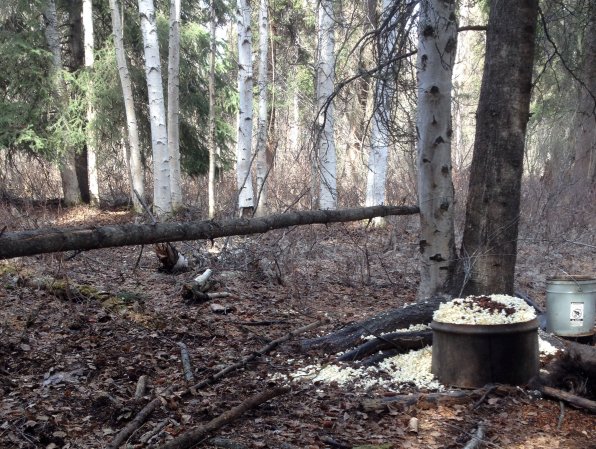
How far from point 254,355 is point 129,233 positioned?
2.04 meters

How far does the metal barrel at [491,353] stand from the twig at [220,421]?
1.31 meters

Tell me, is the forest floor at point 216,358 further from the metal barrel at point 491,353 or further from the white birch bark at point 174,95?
the white birch bark at point 174,95

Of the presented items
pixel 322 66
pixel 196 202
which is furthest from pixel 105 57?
pixel 322 66

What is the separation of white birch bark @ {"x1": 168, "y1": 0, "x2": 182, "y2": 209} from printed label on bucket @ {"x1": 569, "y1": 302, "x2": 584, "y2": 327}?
399 inches

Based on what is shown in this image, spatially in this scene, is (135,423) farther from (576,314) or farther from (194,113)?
(194,113)

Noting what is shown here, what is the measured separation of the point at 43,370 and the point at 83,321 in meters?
1.17

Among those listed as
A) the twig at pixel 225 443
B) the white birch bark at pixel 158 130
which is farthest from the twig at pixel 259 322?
the white birch bark at pixel 158 130

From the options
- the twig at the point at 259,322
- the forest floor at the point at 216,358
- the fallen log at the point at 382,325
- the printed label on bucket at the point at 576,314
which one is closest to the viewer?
the forest floor at the point at 216,358

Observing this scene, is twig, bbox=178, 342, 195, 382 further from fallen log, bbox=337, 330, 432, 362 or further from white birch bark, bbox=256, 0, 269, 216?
white birch bark, bbox=256, 0, 269, 216

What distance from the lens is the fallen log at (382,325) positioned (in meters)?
5.14

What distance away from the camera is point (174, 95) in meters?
13.6

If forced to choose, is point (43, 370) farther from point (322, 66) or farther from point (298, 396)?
point (322, 66)

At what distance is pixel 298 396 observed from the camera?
425 centimetres

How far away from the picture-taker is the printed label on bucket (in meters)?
5.26
